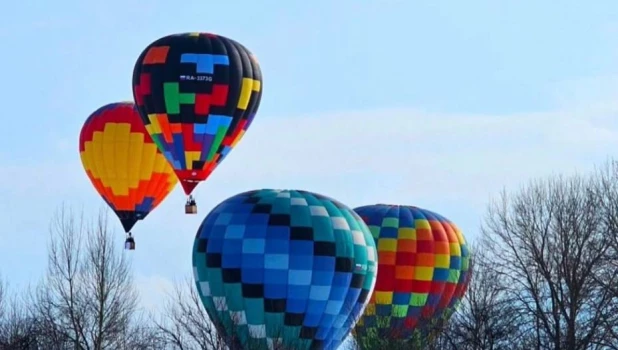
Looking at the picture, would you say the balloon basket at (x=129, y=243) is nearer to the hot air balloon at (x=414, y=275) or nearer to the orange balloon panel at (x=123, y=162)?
the orange balloon panel at (x=123, y=162)

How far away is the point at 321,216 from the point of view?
52.8 meters

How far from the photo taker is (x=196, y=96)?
180 ft

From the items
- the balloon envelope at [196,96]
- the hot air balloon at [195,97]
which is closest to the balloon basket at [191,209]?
the hot air balloon at [195,97]

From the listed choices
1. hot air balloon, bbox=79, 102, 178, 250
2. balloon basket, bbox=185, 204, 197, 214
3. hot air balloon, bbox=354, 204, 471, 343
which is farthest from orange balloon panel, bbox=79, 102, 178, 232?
hot air balloon, bbox=354, 204, 471, 343

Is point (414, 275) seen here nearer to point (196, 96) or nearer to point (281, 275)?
point (281, 275)

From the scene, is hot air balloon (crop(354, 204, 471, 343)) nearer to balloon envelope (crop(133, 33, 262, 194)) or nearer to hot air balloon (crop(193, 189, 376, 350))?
hot air balloon (crop(193, 189, 376, 350))

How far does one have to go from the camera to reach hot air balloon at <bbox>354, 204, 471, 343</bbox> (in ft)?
198

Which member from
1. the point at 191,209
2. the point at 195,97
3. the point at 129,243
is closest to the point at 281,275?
the point at 191,209

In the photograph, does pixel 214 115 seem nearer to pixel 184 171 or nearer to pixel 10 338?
pixel 184 171

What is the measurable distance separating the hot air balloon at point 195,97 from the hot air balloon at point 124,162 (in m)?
3.89

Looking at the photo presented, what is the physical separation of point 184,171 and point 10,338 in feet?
24.0

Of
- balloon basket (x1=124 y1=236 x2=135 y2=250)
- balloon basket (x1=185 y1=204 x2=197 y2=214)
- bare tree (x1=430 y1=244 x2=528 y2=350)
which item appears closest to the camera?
bare tree (x1=430 y1=244 x2=528 y2=350)

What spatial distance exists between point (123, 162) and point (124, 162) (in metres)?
0.03

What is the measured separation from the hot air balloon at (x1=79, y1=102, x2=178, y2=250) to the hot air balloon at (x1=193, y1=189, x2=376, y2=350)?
7755mm
